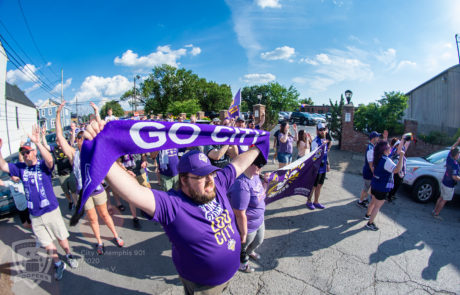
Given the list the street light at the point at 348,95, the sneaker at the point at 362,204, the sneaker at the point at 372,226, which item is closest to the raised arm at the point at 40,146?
the sneaker at the point at 372,226

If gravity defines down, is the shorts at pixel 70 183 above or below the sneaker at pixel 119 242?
above

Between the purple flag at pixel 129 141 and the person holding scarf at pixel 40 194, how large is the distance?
248 centimetres

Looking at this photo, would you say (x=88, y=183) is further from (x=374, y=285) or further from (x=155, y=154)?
(x=374, y=285)

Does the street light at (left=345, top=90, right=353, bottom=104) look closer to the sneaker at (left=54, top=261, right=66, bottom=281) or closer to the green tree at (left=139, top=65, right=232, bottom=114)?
the sneaker at (left=54, top=261, right=66, bottom=281)

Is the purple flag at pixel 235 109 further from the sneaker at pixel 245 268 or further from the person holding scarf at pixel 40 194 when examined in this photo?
the person holding scarf at pixel 40 194

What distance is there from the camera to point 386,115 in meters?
11.9

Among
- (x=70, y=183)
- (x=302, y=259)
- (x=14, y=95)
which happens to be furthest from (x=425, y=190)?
(x=14, y=95)

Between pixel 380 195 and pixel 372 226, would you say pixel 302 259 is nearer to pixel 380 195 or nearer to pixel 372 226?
pixel 372 226

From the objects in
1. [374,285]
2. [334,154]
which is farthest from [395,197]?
[334,154]

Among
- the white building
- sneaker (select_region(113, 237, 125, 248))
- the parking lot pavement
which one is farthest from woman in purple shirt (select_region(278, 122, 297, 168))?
the white building

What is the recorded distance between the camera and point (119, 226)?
4645mm

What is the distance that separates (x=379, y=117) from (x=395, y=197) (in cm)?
735

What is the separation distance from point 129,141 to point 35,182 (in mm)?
2860

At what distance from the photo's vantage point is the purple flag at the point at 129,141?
1.23m
